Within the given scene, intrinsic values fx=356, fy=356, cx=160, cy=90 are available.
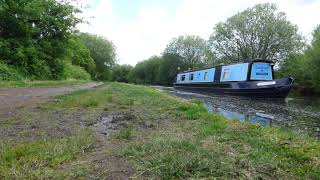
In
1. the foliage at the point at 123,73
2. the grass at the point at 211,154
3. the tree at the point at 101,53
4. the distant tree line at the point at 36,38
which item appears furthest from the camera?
the foliage at the point at 123,73

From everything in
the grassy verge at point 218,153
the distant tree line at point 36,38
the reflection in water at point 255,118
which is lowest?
the reflection in water at point 255,118

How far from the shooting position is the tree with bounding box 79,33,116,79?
202 feet

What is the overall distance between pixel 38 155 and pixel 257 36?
45.8 metres

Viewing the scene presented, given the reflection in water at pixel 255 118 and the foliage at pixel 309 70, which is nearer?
the reflection in water at pixel 255 118

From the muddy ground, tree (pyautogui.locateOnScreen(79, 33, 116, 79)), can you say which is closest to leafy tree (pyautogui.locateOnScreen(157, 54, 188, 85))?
tree (pyautogui.locateOnScreen(79, 33, 116, 79))

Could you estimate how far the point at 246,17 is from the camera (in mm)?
46438

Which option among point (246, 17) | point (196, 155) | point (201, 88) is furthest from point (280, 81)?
point (246, 17)

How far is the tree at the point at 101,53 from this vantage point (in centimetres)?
6162

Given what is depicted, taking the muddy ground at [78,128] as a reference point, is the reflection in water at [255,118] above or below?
below

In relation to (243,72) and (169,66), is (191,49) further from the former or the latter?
(243,72)

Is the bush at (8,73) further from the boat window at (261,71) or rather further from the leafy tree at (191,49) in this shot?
the leafy tree at (191,49)

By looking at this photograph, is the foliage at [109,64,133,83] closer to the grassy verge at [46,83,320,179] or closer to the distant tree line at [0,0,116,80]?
the distant tree line at [0,0,116,80]

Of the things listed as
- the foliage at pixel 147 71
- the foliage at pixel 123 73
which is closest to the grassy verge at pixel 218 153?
the foliage at pixel 147 71

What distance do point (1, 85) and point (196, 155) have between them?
12.2 metres
